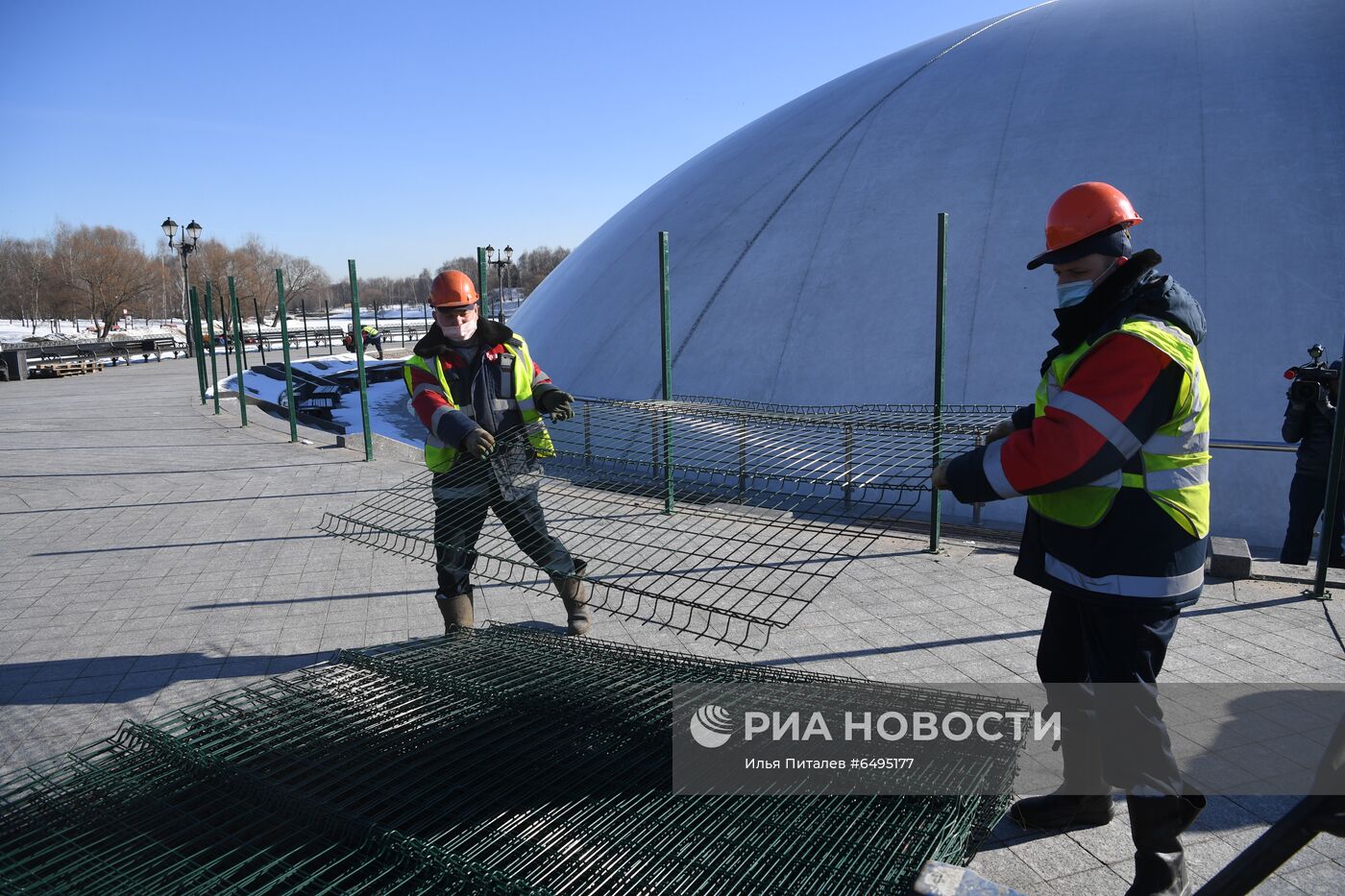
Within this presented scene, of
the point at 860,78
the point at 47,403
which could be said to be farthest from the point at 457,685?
the point at 47,403

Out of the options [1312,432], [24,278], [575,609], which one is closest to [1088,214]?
[575,609]

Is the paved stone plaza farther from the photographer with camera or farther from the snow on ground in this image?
the snow on ground

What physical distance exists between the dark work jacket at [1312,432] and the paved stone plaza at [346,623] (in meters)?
1.81

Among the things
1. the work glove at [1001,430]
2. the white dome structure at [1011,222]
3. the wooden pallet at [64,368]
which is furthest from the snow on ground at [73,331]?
the work glove at [1001,430]

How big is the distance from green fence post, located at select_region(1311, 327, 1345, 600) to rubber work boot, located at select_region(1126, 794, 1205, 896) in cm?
414

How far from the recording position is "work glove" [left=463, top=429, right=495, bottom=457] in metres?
4.06

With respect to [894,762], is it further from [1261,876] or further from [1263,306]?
[1263,306]

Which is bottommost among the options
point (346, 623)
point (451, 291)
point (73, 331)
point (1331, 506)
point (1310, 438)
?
point (346, 623)

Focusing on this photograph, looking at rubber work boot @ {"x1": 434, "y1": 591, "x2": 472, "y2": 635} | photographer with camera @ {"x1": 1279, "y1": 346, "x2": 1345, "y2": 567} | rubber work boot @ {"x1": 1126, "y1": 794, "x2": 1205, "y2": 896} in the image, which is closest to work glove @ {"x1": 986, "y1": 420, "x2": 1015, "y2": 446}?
rubber work boot @ {"x1": 1126, "y1": 794, "x2": 1205, "y2": 896}

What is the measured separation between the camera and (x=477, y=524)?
161 inches

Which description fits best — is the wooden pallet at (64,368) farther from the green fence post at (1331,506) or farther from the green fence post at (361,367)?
the green fence post at (1331,506)

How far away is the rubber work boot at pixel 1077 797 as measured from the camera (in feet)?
10.3

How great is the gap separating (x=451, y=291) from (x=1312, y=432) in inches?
309

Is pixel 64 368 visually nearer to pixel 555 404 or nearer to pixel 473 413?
pixel 473 413
